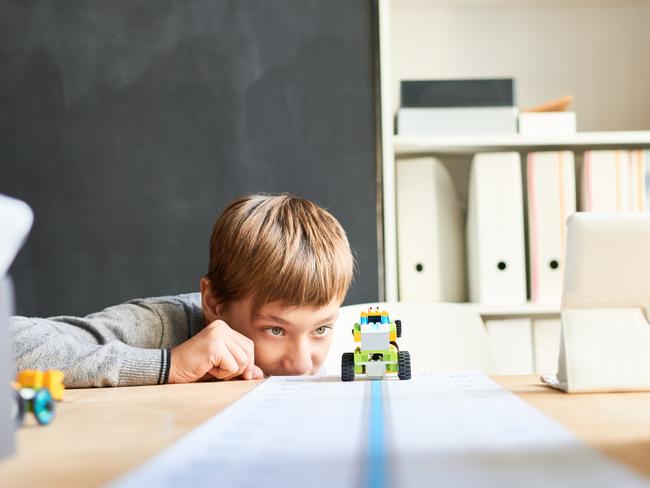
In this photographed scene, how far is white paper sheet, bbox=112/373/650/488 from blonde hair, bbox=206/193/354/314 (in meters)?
0.49

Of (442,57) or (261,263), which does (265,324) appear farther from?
(442,57)

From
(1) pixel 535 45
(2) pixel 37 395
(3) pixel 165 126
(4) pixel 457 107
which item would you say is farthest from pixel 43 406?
(1) pixel 535 45

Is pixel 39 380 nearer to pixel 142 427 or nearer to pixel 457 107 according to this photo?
pixel 142 427

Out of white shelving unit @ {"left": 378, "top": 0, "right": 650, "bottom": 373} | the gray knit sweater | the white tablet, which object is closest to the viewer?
the white tablet

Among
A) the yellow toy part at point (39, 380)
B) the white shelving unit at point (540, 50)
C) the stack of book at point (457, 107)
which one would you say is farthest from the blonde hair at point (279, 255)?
the white shelving unit at point (540, 50)

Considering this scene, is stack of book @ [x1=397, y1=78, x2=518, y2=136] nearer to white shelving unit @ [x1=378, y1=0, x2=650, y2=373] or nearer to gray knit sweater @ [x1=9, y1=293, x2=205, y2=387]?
white shelving unit @ [x1=378, y1=0, x2=650, y2=373]

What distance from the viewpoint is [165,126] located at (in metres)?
1.91

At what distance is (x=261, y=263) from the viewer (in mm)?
1203

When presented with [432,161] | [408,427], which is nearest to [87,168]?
[432,161]

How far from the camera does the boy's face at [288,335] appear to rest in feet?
3.76

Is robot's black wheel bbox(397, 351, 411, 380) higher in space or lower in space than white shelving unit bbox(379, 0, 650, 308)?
lower

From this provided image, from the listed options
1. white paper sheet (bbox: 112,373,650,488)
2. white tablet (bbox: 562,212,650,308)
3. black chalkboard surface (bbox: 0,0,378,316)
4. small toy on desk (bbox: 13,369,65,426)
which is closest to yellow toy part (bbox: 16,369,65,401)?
small toy on desk (bbox: 13,369,65,426)

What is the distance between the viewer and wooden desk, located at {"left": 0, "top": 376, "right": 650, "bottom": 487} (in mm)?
424

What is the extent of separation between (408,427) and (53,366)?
62cm
